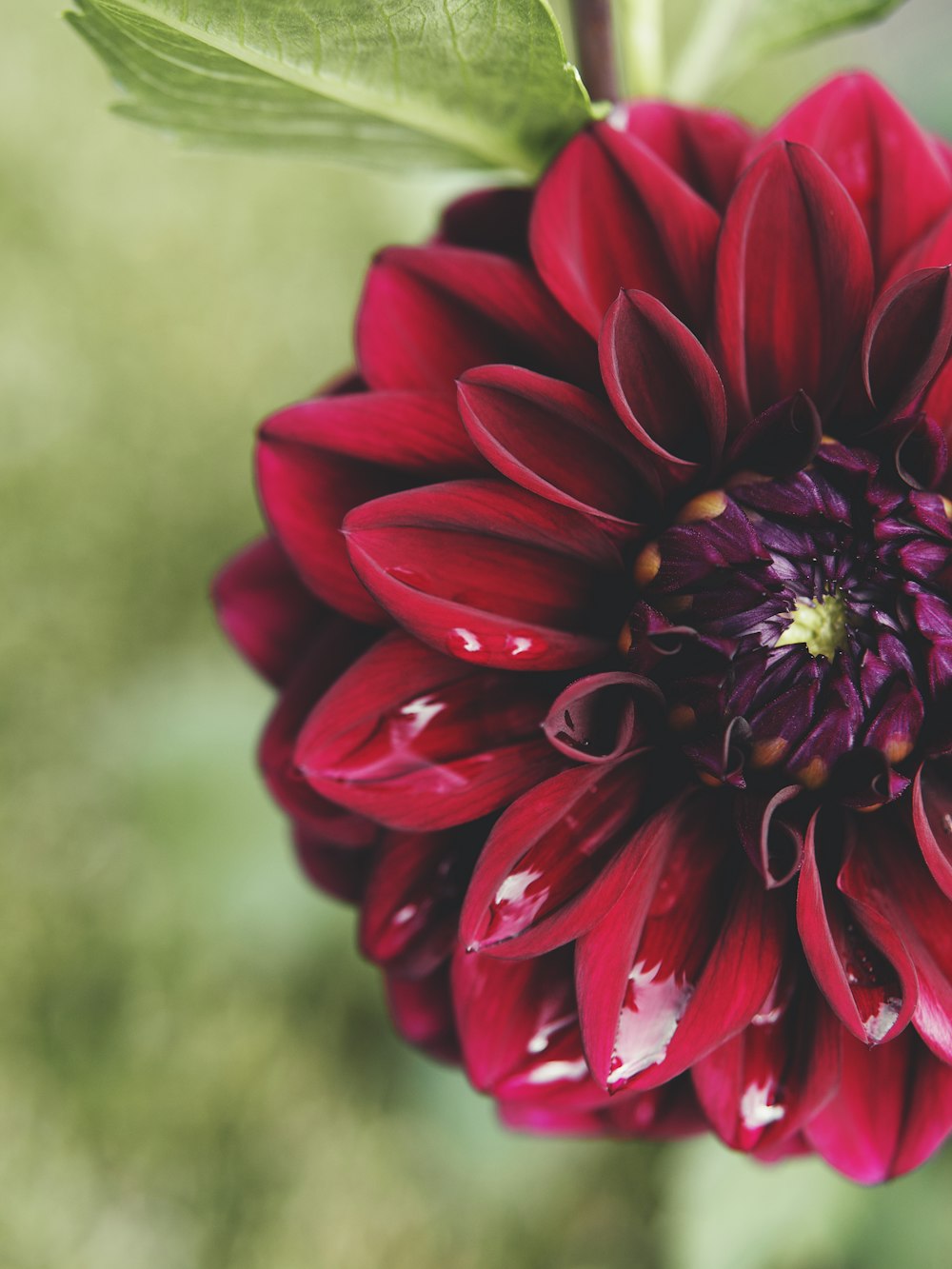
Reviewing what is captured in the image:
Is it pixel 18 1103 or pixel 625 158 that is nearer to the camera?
pixel 625 158

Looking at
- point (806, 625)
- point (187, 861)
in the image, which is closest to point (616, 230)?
point (806, 625)

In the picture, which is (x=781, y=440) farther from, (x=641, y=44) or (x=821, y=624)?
(x=641, y=44)

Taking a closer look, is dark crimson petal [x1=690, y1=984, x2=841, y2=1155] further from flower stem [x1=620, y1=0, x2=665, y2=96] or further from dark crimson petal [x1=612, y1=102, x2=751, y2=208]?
flower stem [x1=620, y1=0, x2=665, y2=96]

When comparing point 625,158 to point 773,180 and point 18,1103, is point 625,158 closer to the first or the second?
point 773,180

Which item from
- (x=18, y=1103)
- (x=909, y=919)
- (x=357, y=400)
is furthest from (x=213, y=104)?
(x=18, y=1103)

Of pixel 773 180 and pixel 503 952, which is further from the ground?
pixel 773 180

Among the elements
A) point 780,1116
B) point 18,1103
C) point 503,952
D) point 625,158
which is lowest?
point 18,1103

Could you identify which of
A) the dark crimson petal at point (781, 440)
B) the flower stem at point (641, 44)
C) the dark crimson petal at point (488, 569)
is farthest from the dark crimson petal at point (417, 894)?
the flower stem at point (641, 44)
